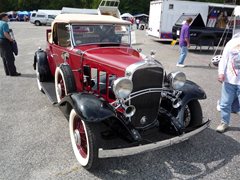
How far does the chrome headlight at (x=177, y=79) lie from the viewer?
358 cm

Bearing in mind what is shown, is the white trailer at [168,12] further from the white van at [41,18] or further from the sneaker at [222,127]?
the white van at [41,18]

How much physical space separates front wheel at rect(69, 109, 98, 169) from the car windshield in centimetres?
158

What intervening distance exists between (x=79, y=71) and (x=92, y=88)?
46cm

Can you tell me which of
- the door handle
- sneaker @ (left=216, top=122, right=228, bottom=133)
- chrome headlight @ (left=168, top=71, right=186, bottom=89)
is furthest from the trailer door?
chrome headlight @ (left=168, top=71, right=186, bottom=89)

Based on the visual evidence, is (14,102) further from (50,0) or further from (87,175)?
(50,0)

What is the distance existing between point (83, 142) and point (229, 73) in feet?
7.86

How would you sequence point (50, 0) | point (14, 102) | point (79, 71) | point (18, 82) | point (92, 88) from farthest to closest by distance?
point (50, 0), point (18, 82), point (14, 102), point (79, 71), point (92, 88)

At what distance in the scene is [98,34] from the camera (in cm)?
451

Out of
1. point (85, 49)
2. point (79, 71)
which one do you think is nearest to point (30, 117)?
point (79, 71)

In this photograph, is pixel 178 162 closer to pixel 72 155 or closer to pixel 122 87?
pixel 122 87

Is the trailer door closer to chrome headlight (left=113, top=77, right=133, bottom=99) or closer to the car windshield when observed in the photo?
the car windshield

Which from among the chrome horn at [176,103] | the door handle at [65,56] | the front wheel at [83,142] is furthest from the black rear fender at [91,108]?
the door handle at [65,56]

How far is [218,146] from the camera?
3721 mm

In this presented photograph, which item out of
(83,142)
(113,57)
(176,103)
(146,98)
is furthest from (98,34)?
(83,142)
